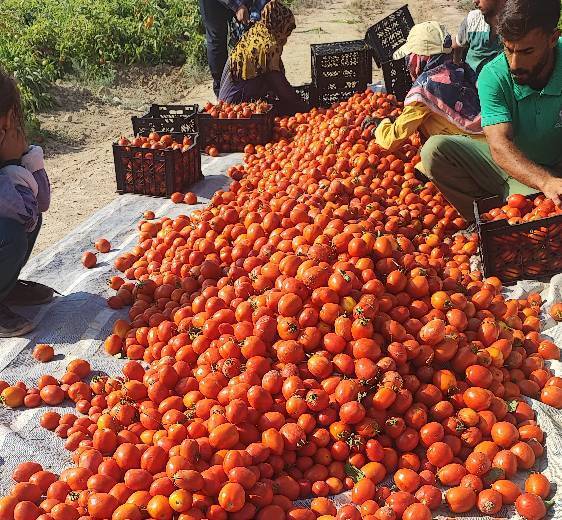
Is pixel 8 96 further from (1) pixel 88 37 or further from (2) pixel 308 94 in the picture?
(1) pixel 88 37

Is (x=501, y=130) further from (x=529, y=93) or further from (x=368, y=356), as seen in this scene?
(x=368, y=356)

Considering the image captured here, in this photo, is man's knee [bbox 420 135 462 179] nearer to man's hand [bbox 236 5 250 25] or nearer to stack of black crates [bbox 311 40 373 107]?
stack of black crates [bbox 311 40 373 107]

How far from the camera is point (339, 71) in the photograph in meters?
8.08

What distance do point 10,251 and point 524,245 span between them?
3302 mm

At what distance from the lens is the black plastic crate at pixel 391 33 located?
28.3 feet

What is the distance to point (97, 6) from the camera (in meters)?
13.1

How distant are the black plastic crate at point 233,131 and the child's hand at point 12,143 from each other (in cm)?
319

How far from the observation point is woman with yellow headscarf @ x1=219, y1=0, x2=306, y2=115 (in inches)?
282

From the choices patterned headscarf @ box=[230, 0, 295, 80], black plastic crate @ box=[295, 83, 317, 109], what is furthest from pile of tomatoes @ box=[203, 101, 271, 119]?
black plastic crate @ box=[295, 83, 317, 109]

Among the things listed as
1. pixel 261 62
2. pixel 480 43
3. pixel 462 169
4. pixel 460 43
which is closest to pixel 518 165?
pixel 462 169

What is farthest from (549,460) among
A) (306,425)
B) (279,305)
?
(279,305)

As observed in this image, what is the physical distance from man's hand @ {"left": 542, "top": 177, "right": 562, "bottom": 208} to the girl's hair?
11.1 feet

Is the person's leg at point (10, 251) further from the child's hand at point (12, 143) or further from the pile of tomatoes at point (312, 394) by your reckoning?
the pile of tomatoes at point (312, 394)

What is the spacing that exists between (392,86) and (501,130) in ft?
12.4
